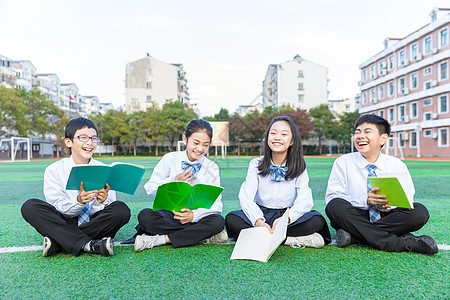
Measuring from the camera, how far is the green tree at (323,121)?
1346 inches

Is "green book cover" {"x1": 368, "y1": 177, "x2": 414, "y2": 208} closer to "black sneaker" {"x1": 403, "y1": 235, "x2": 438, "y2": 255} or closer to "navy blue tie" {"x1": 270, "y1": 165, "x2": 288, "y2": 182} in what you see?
"black sneaker" {"x1": 403, "y1": 235, "x2": 438, "y2": 255}

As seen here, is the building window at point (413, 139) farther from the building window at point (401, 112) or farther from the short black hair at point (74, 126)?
the short black hair at point (74, 126)

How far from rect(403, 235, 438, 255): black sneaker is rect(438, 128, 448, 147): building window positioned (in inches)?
941

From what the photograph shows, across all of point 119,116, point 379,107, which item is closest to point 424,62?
point 379,107

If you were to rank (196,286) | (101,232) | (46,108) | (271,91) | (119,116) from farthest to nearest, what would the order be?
(271,91), (119,116), (46,108), (101,232), (196,286)

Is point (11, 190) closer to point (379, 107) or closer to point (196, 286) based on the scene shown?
point (196, 286)

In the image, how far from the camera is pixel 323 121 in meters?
34.8

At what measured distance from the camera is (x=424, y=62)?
23.9m

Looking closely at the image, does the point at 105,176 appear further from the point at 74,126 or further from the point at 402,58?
the point at 402,58

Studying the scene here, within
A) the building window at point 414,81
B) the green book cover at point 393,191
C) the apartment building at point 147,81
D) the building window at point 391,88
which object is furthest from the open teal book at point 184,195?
the apartment building at point 147,81

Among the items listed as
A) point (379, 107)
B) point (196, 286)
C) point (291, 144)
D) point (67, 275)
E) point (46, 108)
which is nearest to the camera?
point (196, 286)

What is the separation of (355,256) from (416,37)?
90.2 ft

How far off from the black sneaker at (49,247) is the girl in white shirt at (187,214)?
482 mm

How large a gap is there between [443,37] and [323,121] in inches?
548
